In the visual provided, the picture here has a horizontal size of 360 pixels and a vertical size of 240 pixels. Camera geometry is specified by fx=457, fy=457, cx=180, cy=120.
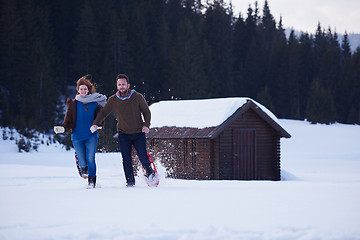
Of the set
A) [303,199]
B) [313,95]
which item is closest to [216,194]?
[303,199]

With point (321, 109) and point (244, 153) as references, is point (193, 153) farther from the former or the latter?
point (321, 109)

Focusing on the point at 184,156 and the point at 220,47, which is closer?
the point at 184,156

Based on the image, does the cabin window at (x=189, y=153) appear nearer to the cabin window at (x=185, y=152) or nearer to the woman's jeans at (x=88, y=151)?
the cabin window at (x=185, y=152)

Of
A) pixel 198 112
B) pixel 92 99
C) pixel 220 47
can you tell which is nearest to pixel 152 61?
pixel 220 47

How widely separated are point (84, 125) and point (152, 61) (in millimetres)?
45902

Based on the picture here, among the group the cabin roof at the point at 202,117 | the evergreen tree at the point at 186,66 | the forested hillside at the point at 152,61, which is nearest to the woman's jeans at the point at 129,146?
the cabin roof at the point at 202,117

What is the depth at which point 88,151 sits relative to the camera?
7.95 meters

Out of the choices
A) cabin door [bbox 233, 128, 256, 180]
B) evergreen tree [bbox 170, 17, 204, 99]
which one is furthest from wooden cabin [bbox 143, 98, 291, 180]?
evergreen tree [bbox 170, 17, 204, 99]

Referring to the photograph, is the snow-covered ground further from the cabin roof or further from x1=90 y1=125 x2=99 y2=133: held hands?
the cabin roof

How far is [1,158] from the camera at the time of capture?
21953 millimetres

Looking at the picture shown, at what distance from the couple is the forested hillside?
2556 cm

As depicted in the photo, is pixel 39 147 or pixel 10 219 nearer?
pixel 10 219

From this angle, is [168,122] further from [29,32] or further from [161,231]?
[29,32]

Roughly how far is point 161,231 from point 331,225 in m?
1.71
